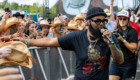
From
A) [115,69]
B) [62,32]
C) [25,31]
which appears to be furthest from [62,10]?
[115,69]

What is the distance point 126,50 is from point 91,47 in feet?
5.91

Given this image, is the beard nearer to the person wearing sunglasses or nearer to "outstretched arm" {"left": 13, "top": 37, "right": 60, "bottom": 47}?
"outstretched arm" {"left": 13, "top": 37, "right": 60, "bottom": 47}

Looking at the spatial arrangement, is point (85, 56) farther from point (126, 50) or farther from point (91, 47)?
point (126, 50)

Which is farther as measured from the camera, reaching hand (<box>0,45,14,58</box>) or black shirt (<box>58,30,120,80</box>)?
black shirt (<box>58,30,120,80</box>)

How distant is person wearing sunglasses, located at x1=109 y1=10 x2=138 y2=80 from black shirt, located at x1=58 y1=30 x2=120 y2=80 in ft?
4.70

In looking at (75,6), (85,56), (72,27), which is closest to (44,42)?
(85,56)

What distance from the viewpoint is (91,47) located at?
315 cm

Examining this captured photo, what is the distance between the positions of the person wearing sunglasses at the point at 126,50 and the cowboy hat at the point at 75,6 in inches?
406

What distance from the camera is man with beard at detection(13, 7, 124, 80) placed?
3123mm

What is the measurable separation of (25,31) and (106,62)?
315 cm

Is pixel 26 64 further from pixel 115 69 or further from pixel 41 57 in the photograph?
pixel 115 69

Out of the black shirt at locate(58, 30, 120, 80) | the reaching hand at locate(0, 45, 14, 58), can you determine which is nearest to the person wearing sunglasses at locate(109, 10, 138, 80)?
the black shirt at locate(58, 30, 120, 80)

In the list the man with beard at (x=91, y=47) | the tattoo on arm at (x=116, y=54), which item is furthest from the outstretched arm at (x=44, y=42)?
the tattoo on arm at (x=116, y=54)

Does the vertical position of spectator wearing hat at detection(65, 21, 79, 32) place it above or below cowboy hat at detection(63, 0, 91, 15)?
below
